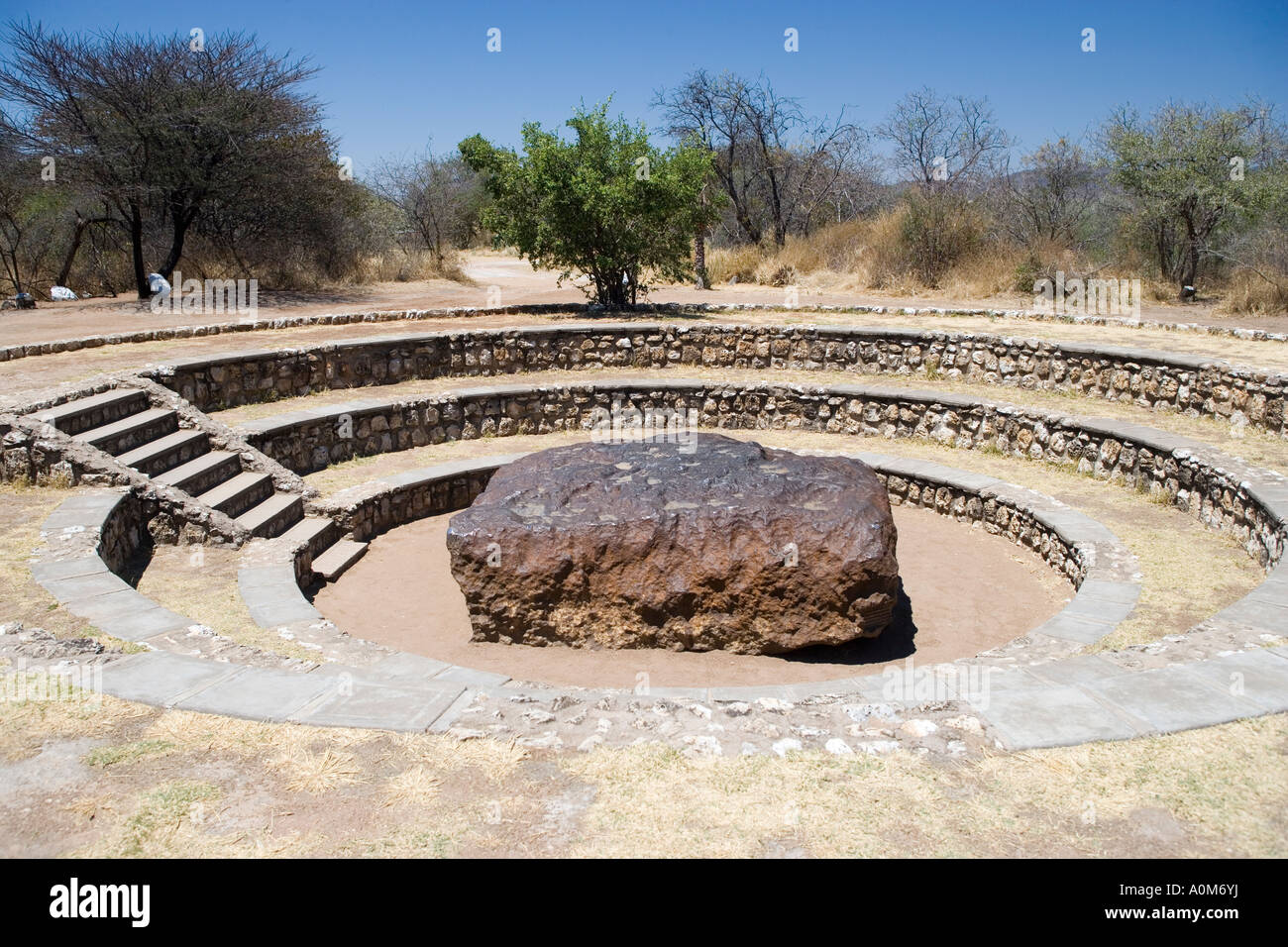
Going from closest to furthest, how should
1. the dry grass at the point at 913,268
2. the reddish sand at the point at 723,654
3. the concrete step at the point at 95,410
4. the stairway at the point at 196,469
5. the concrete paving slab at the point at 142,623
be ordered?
the concrete paving slab at the point at 142,623 → the reddish sand at the point at 723,654 → the stairway at the point at 196,469 → the concrete step at the point at 95,410 → the dry grass at the point at 913,268

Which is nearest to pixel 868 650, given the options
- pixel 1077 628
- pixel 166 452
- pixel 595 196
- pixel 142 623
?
pixel 1077 628

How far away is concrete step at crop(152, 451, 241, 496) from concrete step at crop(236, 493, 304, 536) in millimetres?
467

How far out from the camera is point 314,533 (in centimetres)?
802

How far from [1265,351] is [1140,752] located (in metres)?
11.1

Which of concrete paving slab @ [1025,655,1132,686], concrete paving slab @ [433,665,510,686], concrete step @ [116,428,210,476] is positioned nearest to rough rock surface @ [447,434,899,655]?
concrete paving slab @ [433,665,510,686]

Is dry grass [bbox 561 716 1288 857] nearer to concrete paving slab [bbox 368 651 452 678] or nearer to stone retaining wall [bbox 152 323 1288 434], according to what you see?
concrete paving slab [bbox 368 651 452 678]

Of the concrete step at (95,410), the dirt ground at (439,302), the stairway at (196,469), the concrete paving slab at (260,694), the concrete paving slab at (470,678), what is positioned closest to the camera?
the concrete paving slab at (260,694)

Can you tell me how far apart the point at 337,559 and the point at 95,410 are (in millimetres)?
2799

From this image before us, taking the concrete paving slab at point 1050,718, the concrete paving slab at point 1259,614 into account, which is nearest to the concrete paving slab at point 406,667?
the concrete paving slab at point 1050,718

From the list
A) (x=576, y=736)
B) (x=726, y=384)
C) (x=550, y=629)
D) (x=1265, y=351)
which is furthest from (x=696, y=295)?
(x=576, y=736)

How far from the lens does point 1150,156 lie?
1983 centimetres

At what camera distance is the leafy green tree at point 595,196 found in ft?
51.6

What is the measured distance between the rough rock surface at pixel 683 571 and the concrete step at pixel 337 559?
211 cm

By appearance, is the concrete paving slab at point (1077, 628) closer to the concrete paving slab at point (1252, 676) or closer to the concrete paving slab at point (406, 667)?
the concrete paving slab at point (1252, 676)
